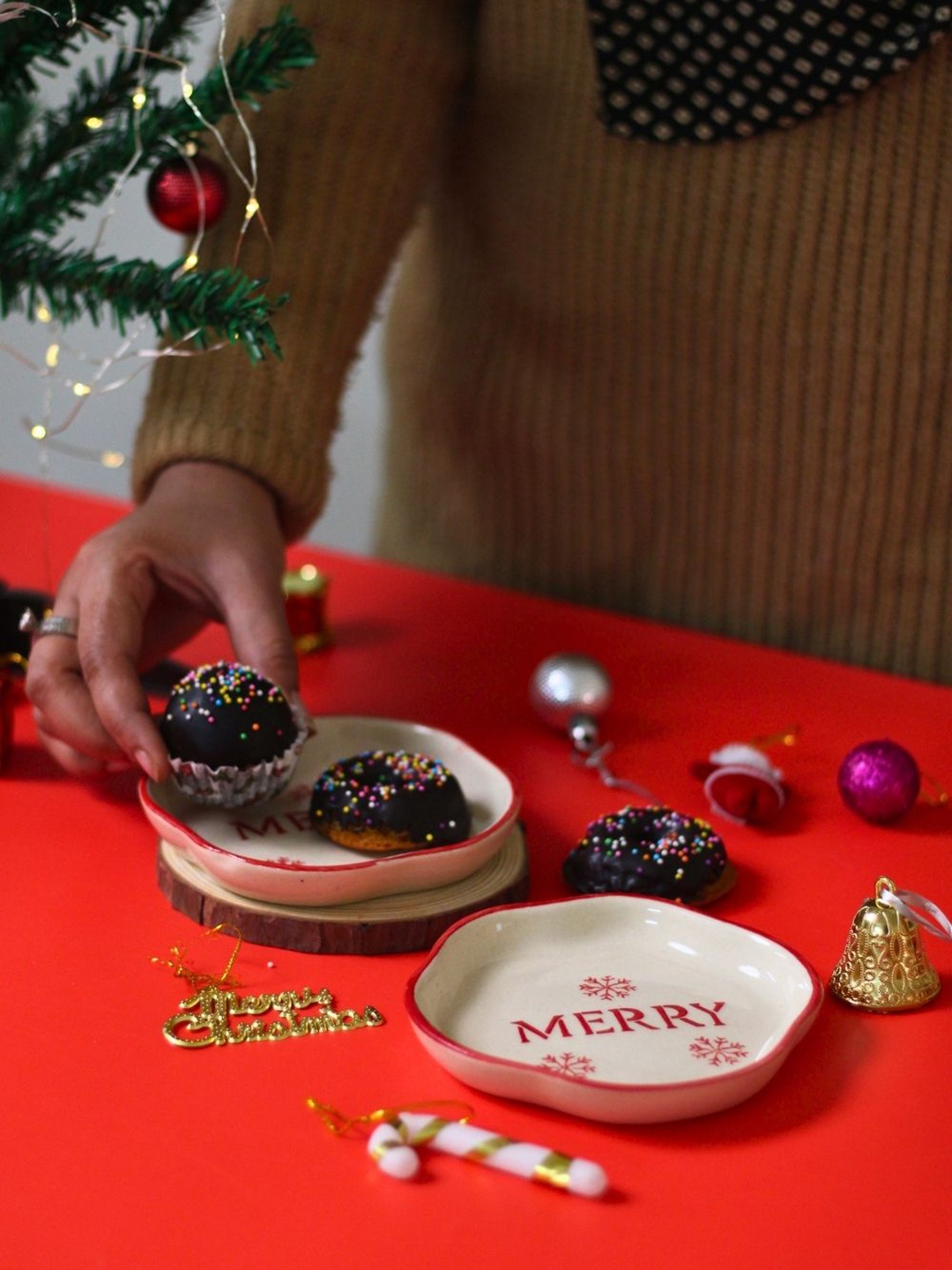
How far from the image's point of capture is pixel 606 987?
0.60 meters

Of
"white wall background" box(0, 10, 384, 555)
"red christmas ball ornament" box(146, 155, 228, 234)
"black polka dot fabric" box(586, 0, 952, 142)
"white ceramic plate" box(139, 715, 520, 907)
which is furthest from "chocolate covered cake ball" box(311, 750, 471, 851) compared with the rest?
"white wall background" box(0, 10, 384, 555)

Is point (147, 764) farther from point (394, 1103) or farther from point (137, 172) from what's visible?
point (137, 172)

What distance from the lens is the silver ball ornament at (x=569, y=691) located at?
34.7 inches

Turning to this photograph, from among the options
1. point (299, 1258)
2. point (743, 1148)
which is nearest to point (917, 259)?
point (743, 1148)

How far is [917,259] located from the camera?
101 centimetres

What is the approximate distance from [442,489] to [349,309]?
32 centimetres

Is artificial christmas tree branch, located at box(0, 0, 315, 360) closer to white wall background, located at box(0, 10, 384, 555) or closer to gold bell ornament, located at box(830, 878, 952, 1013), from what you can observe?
gold bell ornament, located at box(830, 878, 952, 1013)

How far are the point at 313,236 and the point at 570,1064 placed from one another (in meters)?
0.64

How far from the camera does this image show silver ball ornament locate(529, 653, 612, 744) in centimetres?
88

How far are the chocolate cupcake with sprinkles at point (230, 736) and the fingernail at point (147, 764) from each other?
1 centimetres

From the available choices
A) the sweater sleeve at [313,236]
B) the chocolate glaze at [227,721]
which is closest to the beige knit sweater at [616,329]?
the sweater sleeve at [313,236]

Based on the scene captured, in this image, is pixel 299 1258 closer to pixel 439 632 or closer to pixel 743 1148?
pixel 743 1148

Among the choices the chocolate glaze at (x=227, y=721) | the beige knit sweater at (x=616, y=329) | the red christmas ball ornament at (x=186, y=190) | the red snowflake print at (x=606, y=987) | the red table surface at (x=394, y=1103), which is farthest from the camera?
the beige knit sweater at (x=616, y=329)

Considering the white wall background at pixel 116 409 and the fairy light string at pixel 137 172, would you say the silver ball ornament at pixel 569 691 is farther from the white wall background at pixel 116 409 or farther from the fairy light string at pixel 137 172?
the white wall background at pixel 116 409
